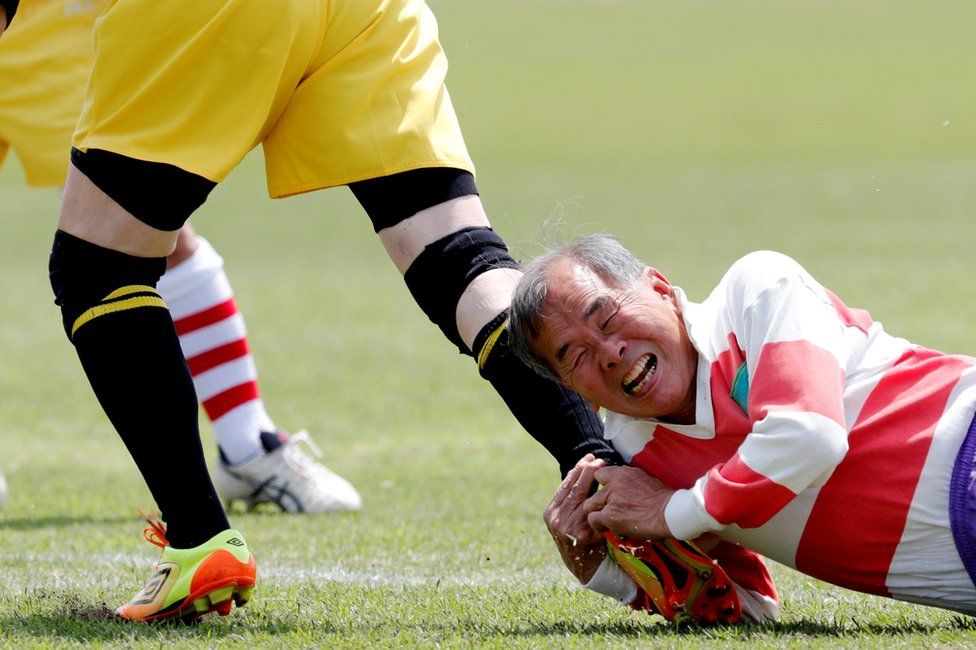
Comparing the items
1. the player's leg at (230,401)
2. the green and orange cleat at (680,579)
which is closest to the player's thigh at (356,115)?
the green and orange cleat at (680,579)

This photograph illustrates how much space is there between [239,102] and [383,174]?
35 centimetres

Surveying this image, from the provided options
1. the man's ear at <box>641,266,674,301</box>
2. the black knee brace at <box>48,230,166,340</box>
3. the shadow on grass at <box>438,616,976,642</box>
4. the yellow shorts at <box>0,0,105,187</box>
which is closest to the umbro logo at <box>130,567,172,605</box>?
the black knee brace at <box>48,230,166,340</box>

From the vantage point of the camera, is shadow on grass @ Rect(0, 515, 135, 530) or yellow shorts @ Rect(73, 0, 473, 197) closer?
yellow shorts @ Rect(73, 0, 473, 197)

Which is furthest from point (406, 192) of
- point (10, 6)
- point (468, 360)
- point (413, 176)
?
point (468, 360)

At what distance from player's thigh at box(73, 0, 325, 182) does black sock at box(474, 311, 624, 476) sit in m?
0.67

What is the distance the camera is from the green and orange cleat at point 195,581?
2988 millimetres

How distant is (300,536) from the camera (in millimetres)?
4293

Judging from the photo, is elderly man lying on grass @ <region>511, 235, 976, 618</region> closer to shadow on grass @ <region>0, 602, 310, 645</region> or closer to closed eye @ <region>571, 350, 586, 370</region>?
closed eye @ <region>571, 350, 586, 370</region>

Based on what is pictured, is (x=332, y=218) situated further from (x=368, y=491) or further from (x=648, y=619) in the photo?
(x=648, y=619)

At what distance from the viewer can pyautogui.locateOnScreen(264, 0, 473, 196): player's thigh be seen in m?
3.18

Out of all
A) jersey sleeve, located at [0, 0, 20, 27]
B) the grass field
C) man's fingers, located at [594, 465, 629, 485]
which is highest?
jersey sleeve, located at [0, 0, 20, 27]

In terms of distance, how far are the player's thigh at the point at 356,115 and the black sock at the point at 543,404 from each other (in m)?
0.43

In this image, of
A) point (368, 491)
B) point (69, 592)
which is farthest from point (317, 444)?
point (69, 592)

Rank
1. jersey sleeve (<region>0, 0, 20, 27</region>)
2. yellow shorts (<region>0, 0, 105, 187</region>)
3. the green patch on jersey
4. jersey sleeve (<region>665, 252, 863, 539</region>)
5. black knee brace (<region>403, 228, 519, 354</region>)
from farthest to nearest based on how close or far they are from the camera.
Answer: yellow shorts (<region>0, 0, 105, 187</region>) < jersey sleeve (<region>0, 0, 20, 27</region>) < black knee brace (<region>403, 228, 519, 354</region>) < the green patch on jersey < jersey sleeve (<region>665, 252, 863, 539</region>)
